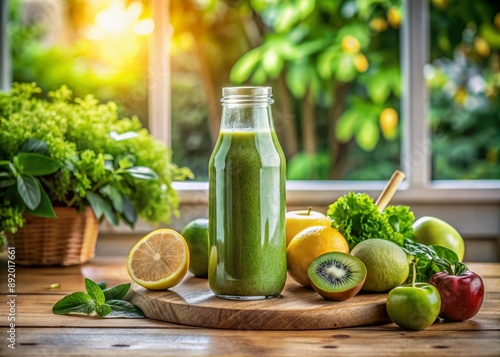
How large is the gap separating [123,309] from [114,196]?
0.48m

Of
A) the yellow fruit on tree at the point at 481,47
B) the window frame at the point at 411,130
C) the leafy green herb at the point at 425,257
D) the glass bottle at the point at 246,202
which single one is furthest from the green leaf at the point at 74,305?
the yellow fruit on tree at the point at 481,47

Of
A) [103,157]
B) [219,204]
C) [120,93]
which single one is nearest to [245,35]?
[120,93]

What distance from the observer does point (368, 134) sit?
2.91 metres

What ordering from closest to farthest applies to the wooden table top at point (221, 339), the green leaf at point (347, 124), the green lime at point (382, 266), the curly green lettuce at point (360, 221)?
the wooden table top at point (221, 339) → the green lime at point (382, 266) → the curly green lettuce at point (360, 221) → the green leaf at point (347, 124)

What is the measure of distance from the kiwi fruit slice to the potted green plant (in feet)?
1.96

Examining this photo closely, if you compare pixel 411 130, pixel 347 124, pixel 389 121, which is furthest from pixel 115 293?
pixel 389 121

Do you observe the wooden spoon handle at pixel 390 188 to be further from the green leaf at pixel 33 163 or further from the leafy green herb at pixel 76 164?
the green leaf at pixel 33 163

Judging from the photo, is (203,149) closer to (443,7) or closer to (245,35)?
(245,35)

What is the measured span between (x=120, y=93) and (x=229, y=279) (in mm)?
1792

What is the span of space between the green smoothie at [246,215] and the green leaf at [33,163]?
0.49 meters

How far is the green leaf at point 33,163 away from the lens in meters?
1.54

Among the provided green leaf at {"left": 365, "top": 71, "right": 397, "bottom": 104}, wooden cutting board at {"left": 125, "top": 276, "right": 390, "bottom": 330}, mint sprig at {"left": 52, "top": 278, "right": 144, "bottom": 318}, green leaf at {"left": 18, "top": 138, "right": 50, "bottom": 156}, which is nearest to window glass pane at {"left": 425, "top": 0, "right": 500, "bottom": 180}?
green leaf at {"left": 365, "top": 71, "right": 397, "bottom": 104}

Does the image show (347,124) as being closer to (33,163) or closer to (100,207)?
(100,207)

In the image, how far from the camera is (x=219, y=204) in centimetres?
121
